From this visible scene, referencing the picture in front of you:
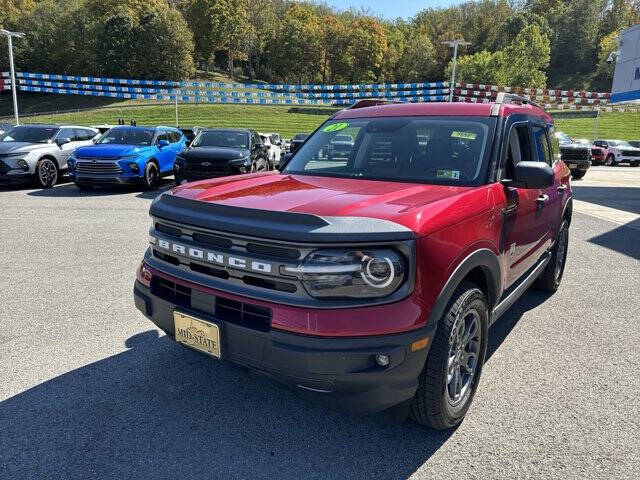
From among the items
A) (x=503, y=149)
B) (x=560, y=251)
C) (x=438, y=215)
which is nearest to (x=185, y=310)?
(x=438, y=215)

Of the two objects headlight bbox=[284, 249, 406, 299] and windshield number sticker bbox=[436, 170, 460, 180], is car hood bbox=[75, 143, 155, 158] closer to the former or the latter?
windshield number sticker bbox=[436, 170, 460, 180]

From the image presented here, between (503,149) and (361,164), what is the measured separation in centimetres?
100

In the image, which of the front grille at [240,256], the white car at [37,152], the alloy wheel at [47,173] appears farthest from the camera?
the alloy wheel at [47,173]

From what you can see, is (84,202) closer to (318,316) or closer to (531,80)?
(318,316)

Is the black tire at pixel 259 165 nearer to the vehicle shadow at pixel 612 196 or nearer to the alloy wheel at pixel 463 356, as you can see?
the vehicle shadow at pixel 612 196

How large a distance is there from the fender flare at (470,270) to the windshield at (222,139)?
987 centimetres

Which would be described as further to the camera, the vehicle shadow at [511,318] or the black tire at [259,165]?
the black tire at [259,165]

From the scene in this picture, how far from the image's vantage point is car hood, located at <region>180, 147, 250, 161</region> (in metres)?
11.2

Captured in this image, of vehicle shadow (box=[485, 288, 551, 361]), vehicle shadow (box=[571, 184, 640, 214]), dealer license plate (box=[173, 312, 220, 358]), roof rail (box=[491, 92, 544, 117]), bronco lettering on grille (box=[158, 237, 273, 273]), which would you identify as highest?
roof rail (box=[491, 92, 544, 117])

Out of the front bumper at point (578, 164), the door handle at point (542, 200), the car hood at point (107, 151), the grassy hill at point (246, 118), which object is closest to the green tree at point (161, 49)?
the grassy hill at point (246, 118)

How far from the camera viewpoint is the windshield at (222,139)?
1227 centimetres

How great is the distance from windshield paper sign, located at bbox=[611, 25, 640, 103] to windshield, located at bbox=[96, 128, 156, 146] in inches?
757

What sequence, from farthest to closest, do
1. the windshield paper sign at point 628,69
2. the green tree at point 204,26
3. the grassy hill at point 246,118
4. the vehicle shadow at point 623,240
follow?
the green tree at point 204,26 < the grassy hill at point 246,118 < the windshield paper sign at point 628,69 < the vehicle shadow at point 623,240

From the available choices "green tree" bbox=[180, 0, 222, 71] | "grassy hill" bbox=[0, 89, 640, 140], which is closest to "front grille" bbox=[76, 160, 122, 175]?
"grassy hill" bbox=[0, 89, 640, 140]
